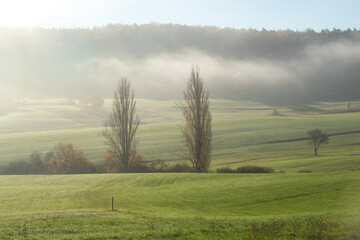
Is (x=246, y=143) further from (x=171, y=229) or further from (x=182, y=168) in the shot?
(x=171, y=229)

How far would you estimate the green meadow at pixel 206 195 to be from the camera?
14.1 m

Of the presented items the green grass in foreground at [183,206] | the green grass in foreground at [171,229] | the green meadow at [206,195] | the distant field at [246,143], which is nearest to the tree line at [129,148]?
the distant field at [246,143]

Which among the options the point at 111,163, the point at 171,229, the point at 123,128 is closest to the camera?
the point at 171,229

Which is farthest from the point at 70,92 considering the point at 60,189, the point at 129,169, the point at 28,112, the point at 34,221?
the point at 34,221

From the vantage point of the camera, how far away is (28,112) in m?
114

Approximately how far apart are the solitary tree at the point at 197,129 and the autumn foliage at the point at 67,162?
14.2 m

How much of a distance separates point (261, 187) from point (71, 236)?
16.7 metres

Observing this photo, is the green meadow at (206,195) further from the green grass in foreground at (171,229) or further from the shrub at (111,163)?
the shrub at (111,163)

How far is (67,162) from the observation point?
1868 inches


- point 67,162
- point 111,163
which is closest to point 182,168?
point 111,163

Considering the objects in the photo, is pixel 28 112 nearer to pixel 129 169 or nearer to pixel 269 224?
pixel 129 169

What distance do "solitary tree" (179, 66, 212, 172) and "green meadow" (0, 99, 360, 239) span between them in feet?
20.5

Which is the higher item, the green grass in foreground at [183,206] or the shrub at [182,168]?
the green grass in foreground at [183,206]

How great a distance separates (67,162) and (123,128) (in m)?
8.48
